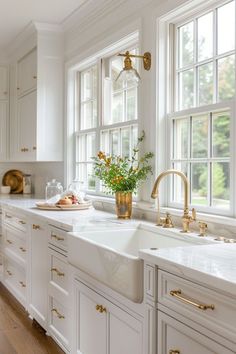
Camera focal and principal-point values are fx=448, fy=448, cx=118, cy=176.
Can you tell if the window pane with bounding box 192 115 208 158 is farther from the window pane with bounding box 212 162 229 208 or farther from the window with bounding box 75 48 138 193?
the window with bounding box 75 48 138 193

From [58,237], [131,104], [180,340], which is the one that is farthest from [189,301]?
[131,104]

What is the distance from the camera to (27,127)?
488 cm

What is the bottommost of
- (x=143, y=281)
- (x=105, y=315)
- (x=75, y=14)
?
(x=105, y=315)

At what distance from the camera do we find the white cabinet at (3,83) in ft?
17.9

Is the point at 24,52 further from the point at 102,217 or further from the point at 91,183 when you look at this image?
the point at 102,217

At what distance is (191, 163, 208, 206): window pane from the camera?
2.68 meters

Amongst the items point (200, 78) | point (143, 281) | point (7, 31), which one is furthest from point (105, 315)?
point (7, 31)

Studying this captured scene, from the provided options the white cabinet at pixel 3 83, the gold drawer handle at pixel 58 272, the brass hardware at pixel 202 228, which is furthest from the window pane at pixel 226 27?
the white cabinet at pixel 3 83

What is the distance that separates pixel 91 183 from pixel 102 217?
46.8 inches

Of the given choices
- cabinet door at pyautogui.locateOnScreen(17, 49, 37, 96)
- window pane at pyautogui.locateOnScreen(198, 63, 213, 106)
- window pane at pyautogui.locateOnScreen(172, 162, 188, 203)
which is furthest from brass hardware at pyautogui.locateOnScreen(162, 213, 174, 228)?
cabinet door at pyautogui.locateOnScreen(17, 49, 37, 96)

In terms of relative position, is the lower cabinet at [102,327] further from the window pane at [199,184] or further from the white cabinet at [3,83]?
the white cabinet at [3,83]

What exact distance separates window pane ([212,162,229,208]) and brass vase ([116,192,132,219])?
0.67m

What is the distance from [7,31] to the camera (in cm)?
469

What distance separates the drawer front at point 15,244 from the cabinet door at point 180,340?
89.8 inches
